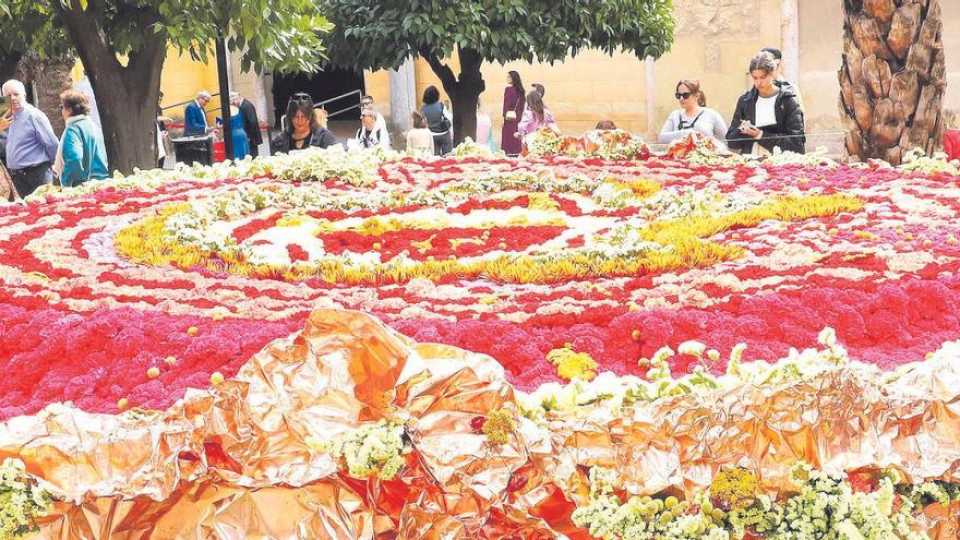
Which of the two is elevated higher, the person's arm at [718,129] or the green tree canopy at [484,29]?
the green tree canopy at [484,29]

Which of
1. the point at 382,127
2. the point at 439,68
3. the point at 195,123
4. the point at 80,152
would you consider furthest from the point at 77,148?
the point at 195,123

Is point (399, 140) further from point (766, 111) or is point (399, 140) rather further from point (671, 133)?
point (766, 111)

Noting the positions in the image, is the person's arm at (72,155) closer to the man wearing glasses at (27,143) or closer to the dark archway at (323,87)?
the man wearing glasses at (27,143)

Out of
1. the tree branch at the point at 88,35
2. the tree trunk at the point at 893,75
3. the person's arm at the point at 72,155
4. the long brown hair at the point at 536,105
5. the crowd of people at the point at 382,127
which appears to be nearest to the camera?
the tree trunk at the point at 893,75

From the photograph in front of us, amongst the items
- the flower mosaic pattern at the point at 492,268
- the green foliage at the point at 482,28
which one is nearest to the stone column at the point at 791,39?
the green foliage at the point at 482,28

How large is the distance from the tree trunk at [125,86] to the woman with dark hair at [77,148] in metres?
0.58

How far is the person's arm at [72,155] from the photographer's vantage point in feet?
29.4

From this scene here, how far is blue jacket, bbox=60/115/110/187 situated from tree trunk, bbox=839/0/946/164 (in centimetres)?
493

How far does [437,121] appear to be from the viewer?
14.5 metres

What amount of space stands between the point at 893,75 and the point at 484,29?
550 centimetres

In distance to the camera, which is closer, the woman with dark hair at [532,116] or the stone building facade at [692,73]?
the woman with dark hair at [532,116]

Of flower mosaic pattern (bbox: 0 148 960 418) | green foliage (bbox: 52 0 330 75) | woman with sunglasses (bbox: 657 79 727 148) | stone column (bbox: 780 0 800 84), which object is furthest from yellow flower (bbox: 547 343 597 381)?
stone column (bbox: 780 0 800 84)

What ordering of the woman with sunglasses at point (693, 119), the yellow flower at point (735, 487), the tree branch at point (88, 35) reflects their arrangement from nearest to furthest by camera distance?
the yellow flower at point (735, 487), the woman with sunglasses at point (693, 119), the tree branch at point (88, 35)

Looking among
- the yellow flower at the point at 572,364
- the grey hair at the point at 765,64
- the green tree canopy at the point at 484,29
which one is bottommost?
the yellow flower at the point at 572,364
